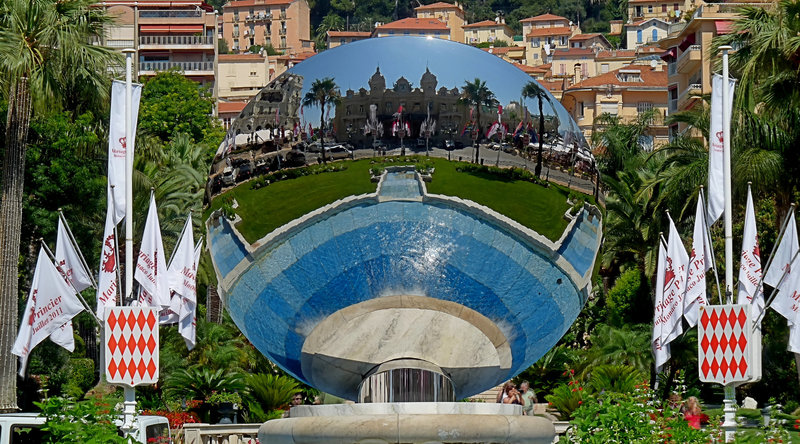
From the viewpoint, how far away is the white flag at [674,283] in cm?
2447

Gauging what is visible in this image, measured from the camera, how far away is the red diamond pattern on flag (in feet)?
61.0

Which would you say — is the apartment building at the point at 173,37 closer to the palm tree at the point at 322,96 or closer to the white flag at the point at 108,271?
the white flag at the point at 108,271

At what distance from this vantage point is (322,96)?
14141 millimetres

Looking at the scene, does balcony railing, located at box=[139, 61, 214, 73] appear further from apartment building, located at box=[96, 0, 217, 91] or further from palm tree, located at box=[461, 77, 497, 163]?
palm tree, located at box=[461, 77, 497, 163]

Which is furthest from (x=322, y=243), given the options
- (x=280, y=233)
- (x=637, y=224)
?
(x=637, y=224)

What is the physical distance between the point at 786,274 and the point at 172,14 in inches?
4537

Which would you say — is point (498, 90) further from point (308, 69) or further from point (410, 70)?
point (308, 69)

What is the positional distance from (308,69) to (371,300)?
7.48 feet

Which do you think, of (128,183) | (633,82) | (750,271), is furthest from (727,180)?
(633,82)

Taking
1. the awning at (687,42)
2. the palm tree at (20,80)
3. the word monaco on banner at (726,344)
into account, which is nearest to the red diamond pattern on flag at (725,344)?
the word monaco on banner at (726,344)

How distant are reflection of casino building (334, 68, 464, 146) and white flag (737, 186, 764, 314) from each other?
8.43 metres

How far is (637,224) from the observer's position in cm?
4800

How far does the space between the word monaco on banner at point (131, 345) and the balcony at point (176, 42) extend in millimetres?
108695

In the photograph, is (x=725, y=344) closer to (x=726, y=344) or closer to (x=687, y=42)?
(x=726, y=344)
